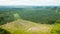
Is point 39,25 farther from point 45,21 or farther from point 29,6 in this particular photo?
point 29,6

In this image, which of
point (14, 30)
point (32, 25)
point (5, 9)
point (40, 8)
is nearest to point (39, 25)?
point (32, 25)

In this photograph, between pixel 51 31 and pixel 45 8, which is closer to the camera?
pixel 51 31

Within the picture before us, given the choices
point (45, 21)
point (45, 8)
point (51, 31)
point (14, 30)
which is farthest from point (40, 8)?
point (14, 30)

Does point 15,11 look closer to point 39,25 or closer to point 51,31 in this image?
point 39,25

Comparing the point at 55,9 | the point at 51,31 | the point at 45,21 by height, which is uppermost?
the point at 55,9

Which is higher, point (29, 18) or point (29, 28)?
point (29, 18)

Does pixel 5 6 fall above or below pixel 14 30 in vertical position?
above
